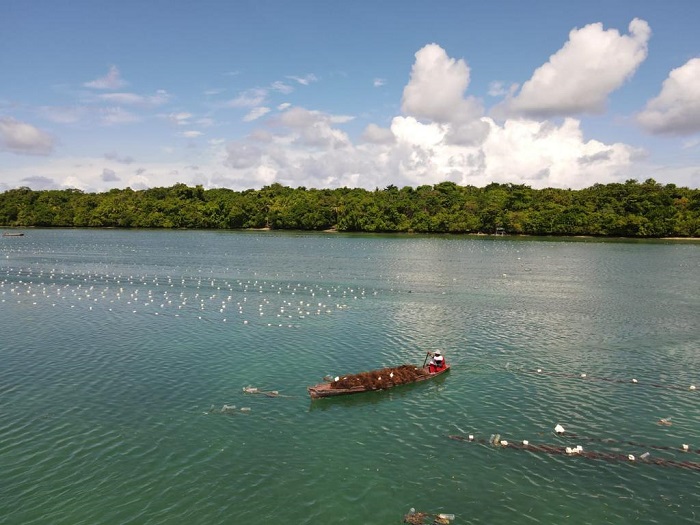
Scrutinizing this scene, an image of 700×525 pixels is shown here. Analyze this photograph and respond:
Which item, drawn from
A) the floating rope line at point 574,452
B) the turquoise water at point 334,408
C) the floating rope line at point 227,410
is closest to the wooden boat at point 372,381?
the turquoise water at point 334,408

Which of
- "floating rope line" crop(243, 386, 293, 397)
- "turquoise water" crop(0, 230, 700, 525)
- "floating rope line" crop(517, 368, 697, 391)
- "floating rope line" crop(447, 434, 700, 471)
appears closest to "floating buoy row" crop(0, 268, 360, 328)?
"turquoise water" crop(0, 230, 700, 525)

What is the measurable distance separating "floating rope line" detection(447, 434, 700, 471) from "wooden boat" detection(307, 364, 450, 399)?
24.2ft

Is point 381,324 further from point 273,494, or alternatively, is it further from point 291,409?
point 273,494

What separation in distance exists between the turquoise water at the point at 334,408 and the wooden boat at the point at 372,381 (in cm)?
70

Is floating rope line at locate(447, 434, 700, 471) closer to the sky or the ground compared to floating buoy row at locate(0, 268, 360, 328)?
closer to the ground

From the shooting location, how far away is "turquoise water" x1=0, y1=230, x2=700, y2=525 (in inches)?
853

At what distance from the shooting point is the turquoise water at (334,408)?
21672mm

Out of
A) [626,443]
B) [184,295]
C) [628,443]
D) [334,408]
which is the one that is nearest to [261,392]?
[334,408]

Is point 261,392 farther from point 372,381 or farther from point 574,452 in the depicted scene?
point 574,452

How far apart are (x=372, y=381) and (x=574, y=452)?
12760 mm

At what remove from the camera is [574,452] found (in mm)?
25562

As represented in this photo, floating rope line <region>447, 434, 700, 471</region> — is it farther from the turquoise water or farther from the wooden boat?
the wooden boat

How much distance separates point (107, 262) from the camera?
4163 inches

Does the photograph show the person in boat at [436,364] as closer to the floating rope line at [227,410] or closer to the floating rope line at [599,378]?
the floating rope line at [599,378]
